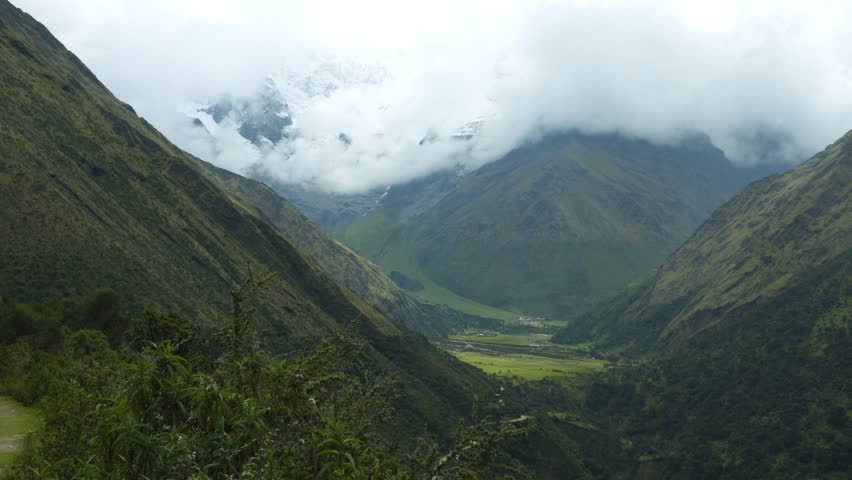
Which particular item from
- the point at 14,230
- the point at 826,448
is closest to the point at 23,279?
the point at 14,230

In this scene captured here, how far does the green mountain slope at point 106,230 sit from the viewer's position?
112438 mm

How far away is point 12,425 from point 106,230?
113m

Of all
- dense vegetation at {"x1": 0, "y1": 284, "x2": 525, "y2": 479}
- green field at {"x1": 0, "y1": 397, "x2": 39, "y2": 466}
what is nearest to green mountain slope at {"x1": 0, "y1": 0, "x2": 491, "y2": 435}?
green field at {"x1": 0, "y1": 397, "x2": 39, "y2": 466}

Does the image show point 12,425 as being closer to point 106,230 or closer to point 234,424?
point 234,424

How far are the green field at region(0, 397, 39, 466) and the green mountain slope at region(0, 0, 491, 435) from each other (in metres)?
70.4

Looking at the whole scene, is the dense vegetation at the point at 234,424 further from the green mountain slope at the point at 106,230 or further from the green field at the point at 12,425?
the green mountain slope at the point at 106,230

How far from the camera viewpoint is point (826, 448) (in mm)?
179875

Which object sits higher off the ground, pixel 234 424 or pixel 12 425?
pixel 234 424

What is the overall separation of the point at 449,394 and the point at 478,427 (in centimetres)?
17173

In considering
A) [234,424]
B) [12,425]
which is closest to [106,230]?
[12,425]

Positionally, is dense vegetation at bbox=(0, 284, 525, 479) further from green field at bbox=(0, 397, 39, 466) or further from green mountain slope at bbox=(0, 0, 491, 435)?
green mountain slope at bbox=(0, 0, 491, 435)

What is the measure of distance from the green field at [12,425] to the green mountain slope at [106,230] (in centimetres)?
7038

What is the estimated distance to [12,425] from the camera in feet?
103

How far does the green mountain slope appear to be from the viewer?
112438mm
